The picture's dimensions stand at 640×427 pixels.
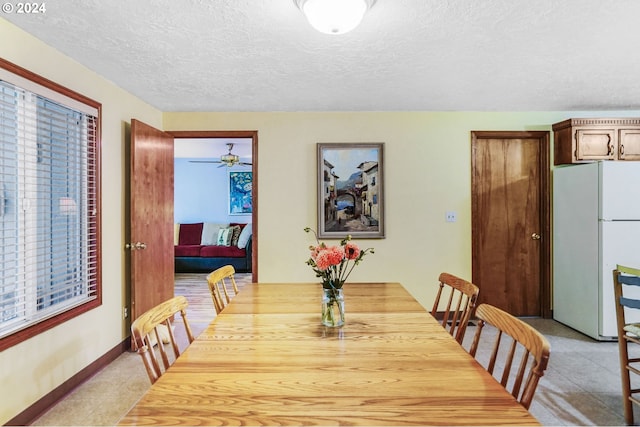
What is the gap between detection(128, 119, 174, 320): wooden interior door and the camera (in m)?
3.16

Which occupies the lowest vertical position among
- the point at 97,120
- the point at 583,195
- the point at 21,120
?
the point at 583,195

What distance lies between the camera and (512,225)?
4.15m

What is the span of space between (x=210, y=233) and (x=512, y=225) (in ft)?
17.6

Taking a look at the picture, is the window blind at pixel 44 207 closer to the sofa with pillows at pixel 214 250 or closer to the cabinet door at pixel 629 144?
the sofa with pillows at pixel 214 250

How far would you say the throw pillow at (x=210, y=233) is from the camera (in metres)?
7.26

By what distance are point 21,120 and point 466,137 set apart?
3827 mm

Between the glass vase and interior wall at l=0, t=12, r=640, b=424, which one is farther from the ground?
interior wall at l=0, t=12, r=640, b=424

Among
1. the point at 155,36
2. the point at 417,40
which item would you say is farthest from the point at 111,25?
the point at 417,40

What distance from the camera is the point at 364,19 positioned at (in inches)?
79.7

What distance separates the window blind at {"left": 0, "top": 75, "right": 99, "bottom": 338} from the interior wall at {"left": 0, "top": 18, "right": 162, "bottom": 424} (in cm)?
15

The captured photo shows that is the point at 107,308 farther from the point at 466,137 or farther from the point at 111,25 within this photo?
the point at 466,137

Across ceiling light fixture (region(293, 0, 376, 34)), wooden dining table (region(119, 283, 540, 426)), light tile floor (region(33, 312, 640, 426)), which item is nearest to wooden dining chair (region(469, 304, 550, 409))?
wooden dining table (region(119, 283, 540, 426))

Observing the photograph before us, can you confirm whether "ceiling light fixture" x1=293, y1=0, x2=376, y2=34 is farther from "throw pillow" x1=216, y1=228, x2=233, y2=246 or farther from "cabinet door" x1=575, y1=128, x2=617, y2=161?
"throw pillow" x1=216, y1=228, x2=233, y2=246

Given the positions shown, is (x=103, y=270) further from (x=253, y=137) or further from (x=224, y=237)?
(x=224, y=237)
